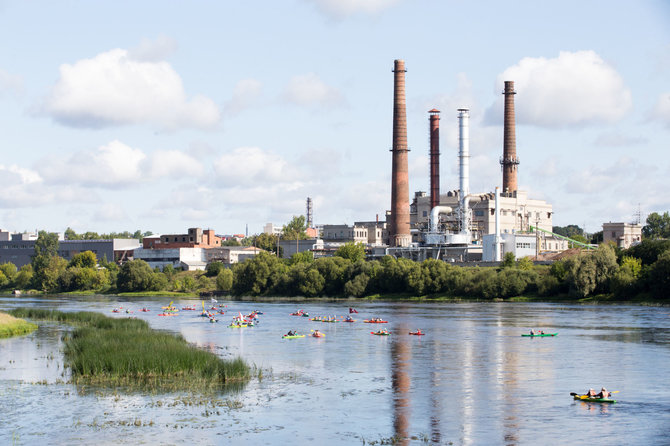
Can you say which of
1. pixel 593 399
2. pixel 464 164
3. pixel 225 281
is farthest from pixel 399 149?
pixel 593 399

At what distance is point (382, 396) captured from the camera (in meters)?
45.5

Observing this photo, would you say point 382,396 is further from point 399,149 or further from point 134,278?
point 134,278

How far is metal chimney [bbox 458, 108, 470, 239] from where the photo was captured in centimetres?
18150

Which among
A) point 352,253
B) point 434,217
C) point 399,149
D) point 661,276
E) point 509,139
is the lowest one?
point 661,276

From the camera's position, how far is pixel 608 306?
374 feet

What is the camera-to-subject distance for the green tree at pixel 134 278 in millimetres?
191375

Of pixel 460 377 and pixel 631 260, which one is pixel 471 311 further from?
pixel 460 377

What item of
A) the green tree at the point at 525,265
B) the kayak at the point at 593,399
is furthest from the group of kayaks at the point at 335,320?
the green tree at the point at 525,265

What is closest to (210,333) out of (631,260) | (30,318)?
(30,318)

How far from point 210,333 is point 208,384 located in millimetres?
36272

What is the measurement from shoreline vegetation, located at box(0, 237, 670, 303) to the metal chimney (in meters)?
23.5

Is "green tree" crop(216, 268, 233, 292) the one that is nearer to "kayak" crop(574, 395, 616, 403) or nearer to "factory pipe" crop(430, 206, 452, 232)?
"factory pipe" crop(430, 206, 452, 232)

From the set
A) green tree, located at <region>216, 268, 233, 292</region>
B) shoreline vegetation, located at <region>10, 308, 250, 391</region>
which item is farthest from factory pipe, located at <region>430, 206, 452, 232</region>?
shoreline vegetation, located at <region>10, 308, 250, 391</region>

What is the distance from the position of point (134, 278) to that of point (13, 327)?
115m
